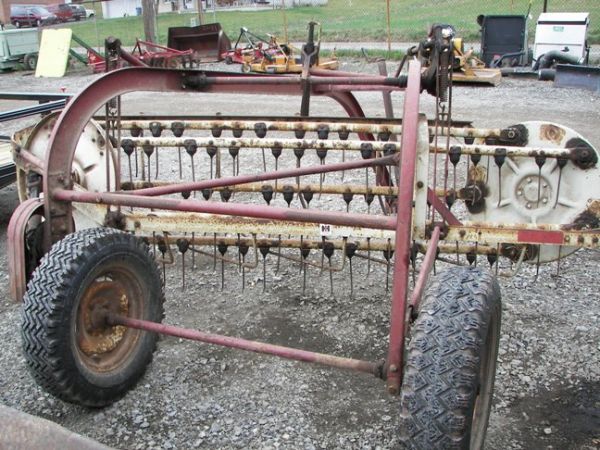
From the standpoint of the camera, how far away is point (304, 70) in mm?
4301

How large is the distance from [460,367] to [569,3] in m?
20.5

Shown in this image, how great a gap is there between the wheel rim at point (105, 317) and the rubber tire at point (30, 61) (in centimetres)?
1641

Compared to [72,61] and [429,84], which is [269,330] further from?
[72,61]

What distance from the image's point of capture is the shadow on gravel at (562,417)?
312 cm

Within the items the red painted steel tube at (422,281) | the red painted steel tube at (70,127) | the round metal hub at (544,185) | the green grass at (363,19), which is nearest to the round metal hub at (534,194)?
the round metal hub at (544,185)

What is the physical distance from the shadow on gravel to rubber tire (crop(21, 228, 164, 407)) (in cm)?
193

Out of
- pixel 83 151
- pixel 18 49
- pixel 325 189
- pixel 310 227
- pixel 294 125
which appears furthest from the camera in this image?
pixel 18 49

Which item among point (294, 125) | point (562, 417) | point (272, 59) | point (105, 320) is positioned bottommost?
point (562, 417)

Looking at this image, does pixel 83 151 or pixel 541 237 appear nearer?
pixel 541 237

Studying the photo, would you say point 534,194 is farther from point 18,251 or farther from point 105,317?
point 18,251

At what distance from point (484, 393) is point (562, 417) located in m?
0.76

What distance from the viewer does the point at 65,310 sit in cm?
286

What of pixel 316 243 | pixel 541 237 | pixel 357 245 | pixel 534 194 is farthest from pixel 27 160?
pixel 534 194

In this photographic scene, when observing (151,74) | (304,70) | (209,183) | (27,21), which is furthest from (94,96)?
(27,21)
